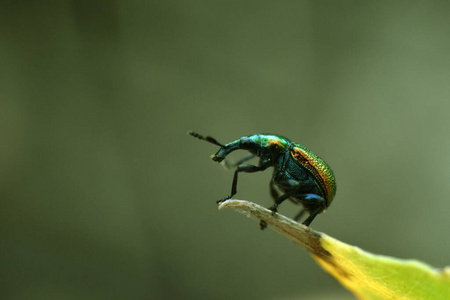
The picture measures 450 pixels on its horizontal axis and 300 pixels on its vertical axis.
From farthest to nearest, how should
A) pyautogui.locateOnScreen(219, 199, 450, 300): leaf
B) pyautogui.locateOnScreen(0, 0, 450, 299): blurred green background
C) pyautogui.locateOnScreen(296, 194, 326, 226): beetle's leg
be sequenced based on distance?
1. pyautogui.locateOnScreen(0, 0, 450, 299): blurred green background
2. pyautogui.locateOnScreen(296, 194, 326, 226): beetle's leg
3. pyautogui.locateOnScreen(219, 199, 450, 300): leaf

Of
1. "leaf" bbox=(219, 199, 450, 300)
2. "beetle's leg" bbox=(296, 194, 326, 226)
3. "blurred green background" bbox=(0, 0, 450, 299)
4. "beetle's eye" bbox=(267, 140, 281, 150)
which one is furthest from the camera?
"blurred green background" bbox=(0, 0, 450, 299)

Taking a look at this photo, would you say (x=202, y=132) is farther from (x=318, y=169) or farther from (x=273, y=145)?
(x=318, y=169)

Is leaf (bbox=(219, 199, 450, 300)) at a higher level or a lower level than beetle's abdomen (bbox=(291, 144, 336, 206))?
lower

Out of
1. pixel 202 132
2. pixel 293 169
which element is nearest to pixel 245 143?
pixel 293 169

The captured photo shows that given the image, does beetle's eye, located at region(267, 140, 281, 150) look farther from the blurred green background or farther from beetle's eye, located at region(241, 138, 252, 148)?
the blurred green background

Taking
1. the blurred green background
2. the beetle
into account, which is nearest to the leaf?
the beetle

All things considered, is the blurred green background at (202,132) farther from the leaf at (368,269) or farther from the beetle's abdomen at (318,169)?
the leaf at (368,269)

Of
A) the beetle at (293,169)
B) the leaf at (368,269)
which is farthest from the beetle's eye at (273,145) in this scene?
the leaf at (368,269)
